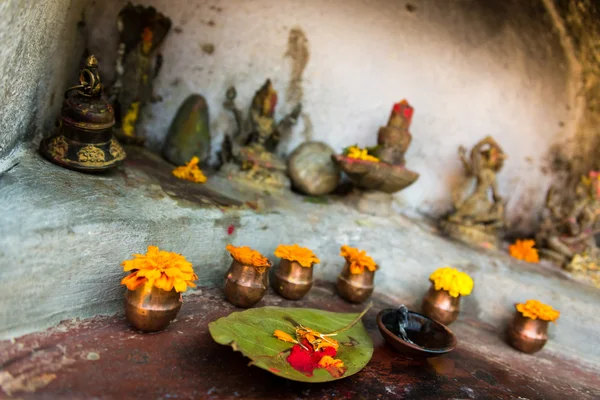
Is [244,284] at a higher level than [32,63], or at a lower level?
lower

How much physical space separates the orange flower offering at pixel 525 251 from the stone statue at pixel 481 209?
0.56 ft

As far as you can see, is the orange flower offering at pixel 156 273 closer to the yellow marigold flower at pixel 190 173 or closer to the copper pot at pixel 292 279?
the copper pot at pixel 292 279

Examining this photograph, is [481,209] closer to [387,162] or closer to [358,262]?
[387,162]

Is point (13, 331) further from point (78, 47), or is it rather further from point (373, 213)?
point (373, 213)

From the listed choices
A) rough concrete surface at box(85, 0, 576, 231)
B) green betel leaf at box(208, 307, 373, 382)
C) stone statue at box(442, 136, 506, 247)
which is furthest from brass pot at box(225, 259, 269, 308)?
stone statue at box(442, 136, 506, 247)

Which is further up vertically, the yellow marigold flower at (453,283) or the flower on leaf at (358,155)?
the flower on leaf at (358,155)

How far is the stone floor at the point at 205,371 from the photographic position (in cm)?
188

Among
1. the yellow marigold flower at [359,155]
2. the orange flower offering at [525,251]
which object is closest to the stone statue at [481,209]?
the orange flower offering at [525,251]

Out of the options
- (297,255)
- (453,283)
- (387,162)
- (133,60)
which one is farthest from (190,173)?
(453,283)

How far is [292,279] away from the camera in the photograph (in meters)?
2.95

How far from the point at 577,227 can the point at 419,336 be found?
2286mm

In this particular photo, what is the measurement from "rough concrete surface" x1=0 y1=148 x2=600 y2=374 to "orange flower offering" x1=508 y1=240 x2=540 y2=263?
0.55ft

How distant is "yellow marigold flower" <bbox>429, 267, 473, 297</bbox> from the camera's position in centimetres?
312

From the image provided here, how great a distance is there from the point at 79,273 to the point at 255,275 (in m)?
0.90
